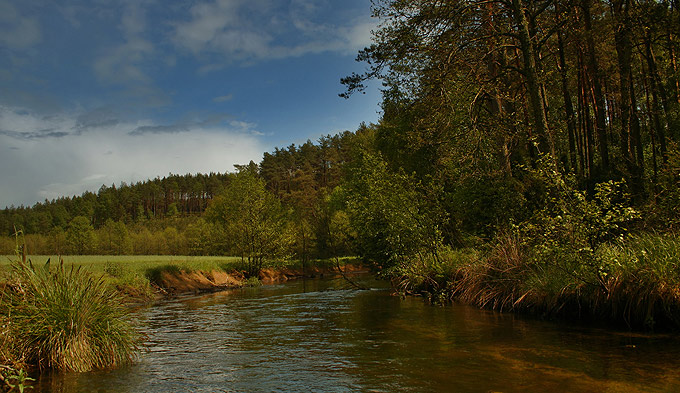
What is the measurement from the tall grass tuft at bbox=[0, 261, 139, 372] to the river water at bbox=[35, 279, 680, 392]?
14.4 inches

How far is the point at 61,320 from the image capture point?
6.80m

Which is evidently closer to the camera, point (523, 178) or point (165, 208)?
point (523, 178)

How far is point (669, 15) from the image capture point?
1611 cm

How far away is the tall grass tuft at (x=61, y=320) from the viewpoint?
668 cm

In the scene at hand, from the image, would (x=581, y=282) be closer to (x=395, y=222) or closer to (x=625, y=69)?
(x=395, y=222)

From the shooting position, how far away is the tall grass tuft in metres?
6.68

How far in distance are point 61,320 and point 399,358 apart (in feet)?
18.2

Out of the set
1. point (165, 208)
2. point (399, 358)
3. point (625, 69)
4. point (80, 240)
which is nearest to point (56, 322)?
point (399, 358)

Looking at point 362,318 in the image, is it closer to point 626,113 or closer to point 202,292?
point 626,113

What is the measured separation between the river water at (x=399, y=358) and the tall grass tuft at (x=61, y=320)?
1.20 feet

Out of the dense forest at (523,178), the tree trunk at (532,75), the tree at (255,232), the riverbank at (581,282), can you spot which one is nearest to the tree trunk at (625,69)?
the dense forest at (523,178)

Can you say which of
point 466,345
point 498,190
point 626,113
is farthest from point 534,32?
point 466,345

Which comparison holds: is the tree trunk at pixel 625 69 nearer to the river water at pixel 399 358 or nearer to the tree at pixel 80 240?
the river water at pixel 399 358

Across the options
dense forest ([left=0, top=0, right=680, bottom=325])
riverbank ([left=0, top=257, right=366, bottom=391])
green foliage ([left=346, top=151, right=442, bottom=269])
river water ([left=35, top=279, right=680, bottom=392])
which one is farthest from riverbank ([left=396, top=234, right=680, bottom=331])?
riverbank ([left=0, top=257, right=366, bottom=391])
